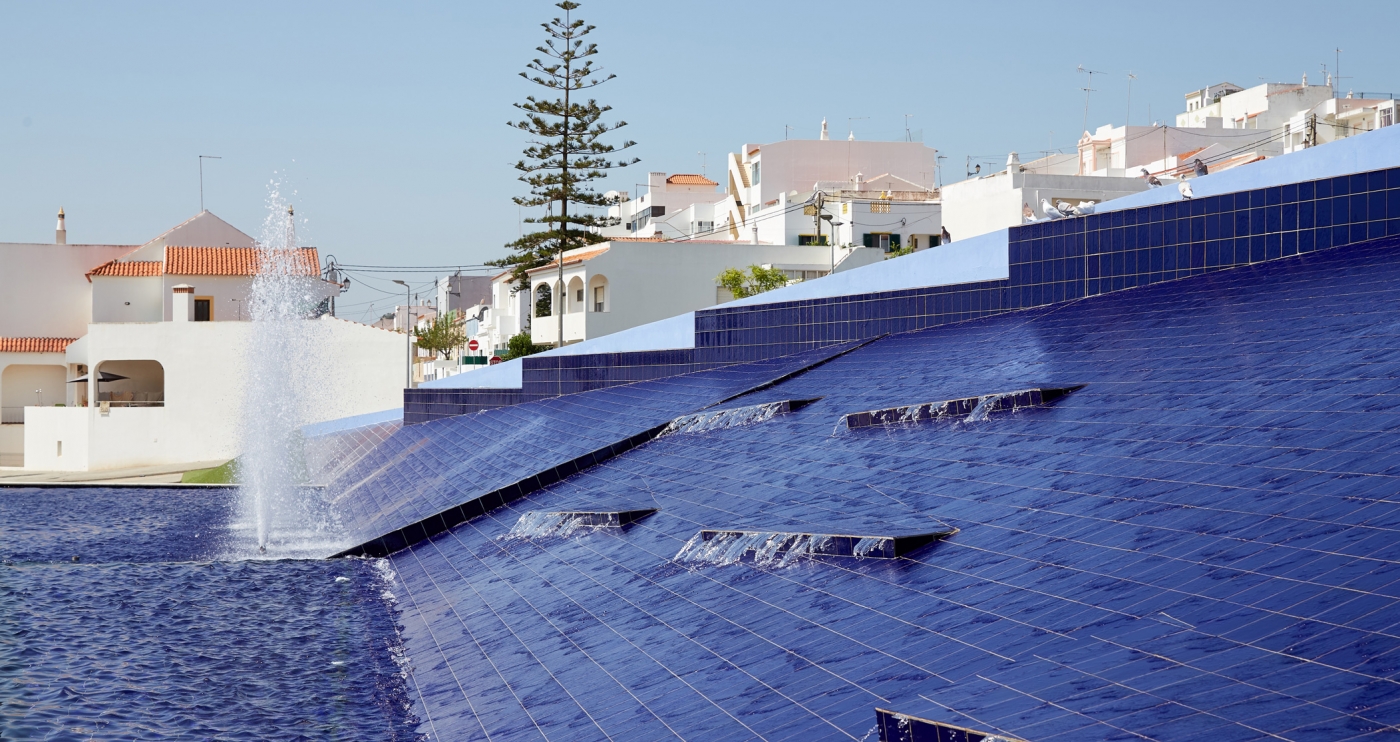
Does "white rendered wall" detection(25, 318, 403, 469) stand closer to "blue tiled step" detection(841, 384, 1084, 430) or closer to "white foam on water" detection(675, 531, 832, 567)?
"blue tiled step" detection(841, 384, 1084, 430)

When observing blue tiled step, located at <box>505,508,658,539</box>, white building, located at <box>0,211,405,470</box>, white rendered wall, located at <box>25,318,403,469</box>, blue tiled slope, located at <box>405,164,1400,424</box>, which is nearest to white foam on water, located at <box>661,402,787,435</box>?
blue tiled step, located at <box>505,508,658,539</box>

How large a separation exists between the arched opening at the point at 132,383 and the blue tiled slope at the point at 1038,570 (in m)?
33.2

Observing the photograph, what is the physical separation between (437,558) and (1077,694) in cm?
800

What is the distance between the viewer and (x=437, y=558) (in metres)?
11.1

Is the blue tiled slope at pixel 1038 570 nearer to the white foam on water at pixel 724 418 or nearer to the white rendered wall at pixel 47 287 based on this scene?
the white foam on water at pixel 724 418

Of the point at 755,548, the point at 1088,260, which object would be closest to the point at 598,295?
the point at 1088,260

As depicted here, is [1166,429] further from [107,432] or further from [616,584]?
[107,432]

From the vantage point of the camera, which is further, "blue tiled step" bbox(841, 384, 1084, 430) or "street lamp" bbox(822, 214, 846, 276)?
"street lamp" bbox(822, 214, 846, 276)

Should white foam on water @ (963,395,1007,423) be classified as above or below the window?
below

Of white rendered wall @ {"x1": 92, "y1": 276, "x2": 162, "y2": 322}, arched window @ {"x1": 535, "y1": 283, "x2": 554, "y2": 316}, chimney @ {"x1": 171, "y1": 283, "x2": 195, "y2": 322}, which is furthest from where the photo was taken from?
arched window @ {"x1": 535, "y1": 283, "x2": 554, "y2": 316}

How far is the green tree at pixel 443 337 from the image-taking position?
248 feet

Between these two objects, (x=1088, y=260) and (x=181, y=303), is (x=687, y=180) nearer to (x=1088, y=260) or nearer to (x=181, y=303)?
(x=181, y=303)

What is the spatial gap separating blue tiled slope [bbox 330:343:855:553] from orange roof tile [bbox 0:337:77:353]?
26936 millimetres

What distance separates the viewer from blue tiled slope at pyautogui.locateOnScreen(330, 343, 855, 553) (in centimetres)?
1325
